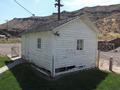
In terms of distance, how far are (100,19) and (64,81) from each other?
276ft

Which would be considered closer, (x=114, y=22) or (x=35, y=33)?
(x=35, y=33)

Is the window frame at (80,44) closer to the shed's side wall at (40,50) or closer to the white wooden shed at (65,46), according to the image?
the white wooden shed at (65,46)

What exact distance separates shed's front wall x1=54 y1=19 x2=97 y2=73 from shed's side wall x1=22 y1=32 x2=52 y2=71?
658 mm

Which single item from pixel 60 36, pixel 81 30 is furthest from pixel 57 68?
pixel 81 30

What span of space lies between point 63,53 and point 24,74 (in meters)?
3.15

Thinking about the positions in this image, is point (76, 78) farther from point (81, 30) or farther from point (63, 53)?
point (81, 30)

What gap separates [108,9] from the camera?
109m

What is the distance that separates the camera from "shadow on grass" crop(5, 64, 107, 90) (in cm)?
1365

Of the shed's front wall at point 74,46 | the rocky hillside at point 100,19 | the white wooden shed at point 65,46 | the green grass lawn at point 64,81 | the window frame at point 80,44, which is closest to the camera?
the green grass lawn at point 64,81

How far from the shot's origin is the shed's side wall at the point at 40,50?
16531 mm

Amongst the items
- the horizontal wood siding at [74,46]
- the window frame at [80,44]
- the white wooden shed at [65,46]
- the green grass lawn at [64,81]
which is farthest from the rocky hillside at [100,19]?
the green grass lawn at [64,81]

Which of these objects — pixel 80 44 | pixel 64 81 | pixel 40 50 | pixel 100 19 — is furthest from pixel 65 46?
pixel 100 19

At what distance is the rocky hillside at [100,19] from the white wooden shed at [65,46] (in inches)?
1864

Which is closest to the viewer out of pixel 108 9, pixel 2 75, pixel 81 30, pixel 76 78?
pixel 76 78
